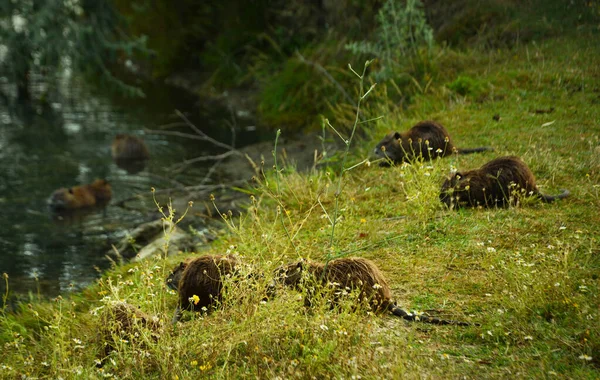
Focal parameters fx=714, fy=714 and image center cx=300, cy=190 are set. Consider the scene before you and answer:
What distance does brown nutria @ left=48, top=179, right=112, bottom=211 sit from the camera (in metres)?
9.92

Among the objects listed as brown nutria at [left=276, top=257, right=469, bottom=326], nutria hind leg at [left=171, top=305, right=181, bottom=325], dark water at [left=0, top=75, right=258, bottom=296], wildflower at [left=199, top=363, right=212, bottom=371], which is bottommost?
dark water at [left=0, top=75, right=258, bottom=296]

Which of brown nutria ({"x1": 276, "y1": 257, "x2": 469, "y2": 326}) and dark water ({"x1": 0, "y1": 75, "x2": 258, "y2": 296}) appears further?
dark water ({"x1": 0, "y1": 75, "x2": 258, "y2": 296})

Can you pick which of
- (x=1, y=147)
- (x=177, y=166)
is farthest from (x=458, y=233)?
(x=1, y=147)

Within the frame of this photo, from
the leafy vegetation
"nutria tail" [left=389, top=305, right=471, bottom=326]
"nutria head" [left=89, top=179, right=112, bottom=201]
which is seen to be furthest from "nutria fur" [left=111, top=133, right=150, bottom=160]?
"nutria tail" [left=389, top=305, right=471, bottom=326]

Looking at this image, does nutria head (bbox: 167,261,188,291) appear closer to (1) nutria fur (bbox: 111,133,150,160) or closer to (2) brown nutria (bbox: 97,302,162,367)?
(2) brown nutria (bbox: 97,302,162,367)

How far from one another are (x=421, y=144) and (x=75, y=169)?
21.5 ft

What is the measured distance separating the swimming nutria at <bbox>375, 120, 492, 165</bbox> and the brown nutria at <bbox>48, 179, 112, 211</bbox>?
436 centimetres

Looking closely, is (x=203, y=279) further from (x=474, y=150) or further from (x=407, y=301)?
(x=474, y=150)

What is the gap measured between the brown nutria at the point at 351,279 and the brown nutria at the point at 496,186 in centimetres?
163

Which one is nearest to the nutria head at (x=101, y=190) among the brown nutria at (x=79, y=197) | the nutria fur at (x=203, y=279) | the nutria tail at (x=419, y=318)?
the brown nutria at (x=79, y=197)

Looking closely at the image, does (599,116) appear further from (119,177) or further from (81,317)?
(119,177)

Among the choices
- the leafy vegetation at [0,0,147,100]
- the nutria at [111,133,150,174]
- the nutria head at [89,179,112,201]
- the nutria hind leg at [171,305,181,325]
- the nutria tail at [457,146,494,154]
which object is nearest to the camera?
the nutria hind leg at [171,305,181,325]

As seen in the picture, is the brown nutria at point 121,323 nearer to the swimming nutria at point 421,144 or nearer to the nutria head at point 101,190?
the swimming nutria at point 421,144

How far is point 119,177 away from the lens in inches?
460
